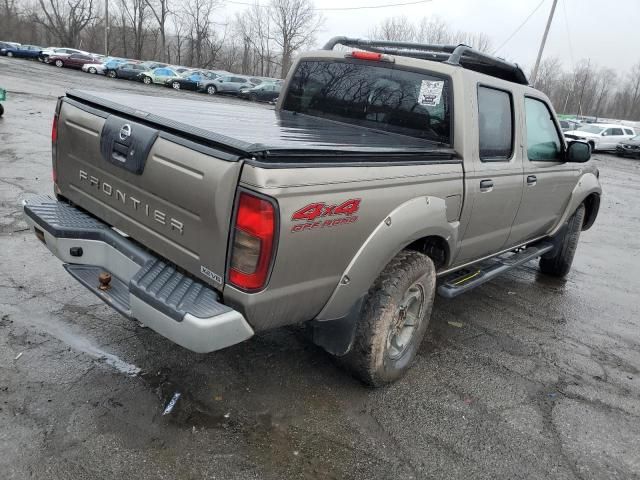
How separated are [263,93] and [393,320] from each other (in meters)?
35.4

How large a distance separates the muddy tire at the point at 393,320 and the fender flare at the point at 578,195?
8.73ft

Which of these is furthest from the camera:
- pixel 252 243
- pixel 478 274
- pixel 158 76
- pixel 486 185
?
Result: pixel 158 76

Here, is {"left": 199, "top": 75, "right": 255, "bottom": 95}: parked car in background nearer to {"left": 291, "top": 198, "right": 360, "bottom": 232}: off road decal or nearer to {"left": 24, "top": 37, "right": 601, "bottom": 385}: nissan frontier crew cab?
{"left": 24, "top": 37, "right": 601, "bottom": 385}: nissan frontier crew cab

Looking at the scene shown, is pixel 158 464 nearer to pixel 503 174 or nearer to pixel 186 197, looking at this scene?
pixel 186 197

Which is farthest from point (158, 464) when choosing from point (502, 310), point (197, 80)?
point (197, 80)

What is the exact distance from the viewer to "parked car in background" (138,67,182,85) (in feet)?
128

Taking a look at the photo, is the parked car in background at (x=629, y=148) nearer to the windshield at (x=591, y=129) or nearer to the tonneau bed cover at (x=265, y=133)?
the windshield at (x=591, y=129)

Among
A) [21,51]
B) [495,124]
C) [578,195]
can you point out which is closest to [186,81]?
[21,51]

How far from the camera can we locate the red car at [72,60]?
138ft

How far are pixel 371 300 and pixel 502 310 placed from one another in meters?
2.51

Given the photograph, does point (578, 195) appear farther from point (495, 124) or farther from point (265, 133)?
point (265, 133)

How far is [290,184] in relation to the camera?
7.70 feet

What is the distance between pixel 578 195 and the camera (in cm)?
555

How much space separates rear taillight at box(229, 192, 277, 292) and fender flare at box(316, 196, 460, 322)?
564 mm
